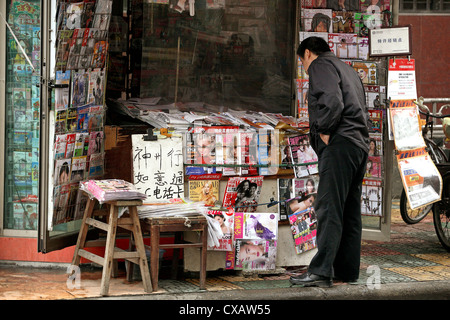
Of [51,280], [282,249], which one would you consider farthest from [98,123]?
[282,249]

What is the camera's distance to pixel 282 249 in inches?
252

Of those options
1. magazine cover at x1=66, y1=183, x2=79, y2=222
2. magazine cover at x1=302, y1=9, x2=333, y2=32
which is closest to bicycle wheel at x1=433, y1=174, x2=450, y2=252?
magazine cover at x1=302, y1=9, x2=333, y2=32

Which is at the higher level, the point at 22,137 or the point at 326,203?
the point at 22,137

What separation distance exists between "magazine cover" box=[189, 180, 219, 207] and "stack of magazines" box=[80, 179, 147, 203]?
57cm

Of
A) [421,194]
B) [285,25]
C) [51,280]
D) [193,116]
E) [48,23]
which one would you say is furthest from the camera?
[285,25]

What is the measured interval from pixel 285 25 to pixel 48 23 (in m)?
2.91

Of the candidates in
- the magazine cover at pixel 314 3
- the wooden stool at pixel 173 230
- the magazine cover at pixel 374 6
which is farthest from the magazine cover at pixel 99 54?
the magazine cover at pixel 374 6

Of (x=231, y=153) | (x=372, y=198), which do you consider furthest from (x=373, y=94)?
(x=231, y=153)

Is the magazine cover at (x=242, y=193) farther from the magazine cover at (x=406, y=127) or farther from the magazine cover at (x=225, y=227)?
the magazine cover at (x=406, y=127)

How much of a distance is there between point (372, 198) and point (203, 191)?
2.22 meters

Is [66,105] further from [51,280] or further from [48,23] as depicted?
[51,280]

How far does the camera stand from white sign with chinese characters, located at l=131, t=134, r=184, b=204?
237 inches

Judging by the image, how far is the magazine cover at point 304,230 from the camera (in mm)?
6391

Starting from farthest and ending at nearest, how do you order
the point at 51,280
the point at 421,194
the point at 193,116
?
the point at 421,194 < the point at 193,116 < the point at 51,280
